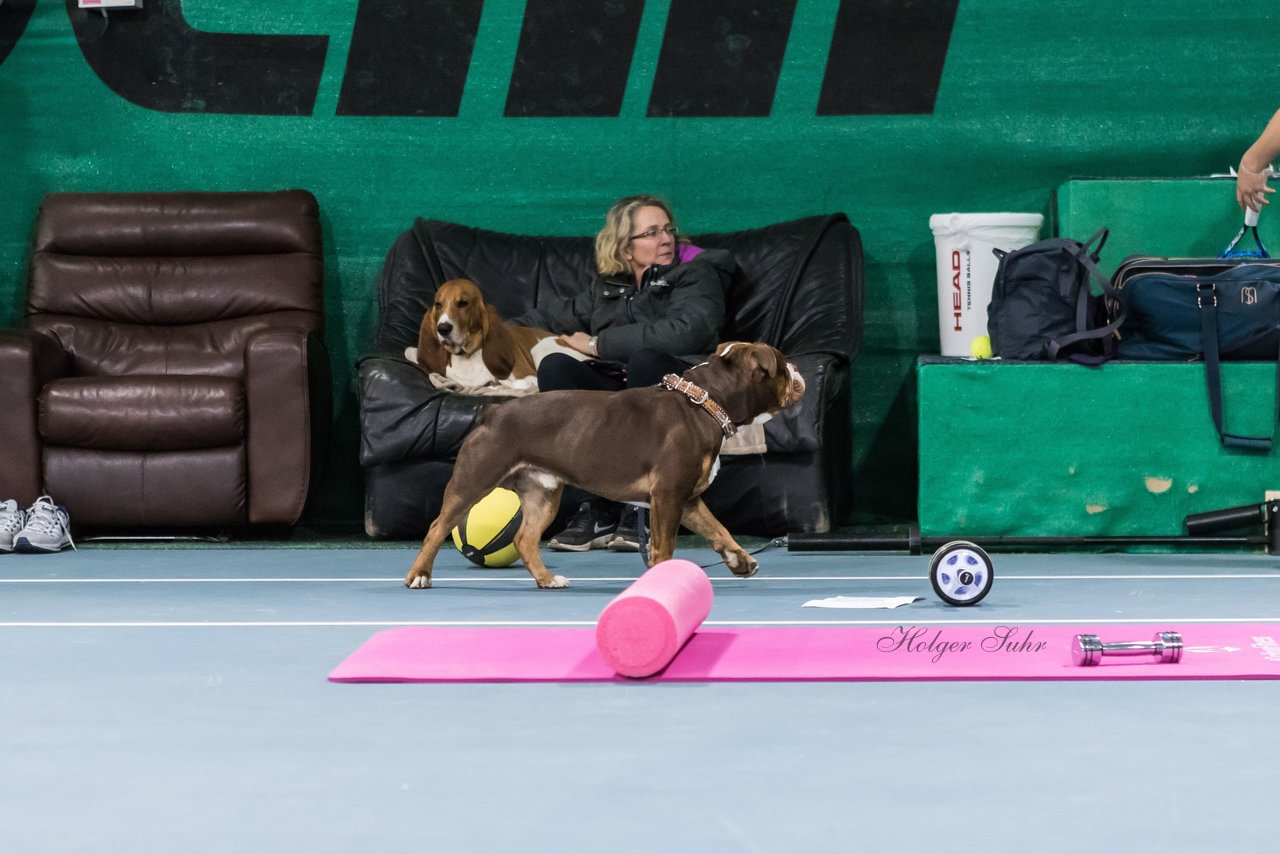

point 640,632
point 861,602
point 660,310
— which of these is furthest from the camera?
point 660,310

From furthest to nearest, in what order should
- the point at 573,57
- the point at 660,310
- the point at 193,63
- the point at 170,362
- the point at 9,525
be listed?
the point at 193,63
the point at 573,57
the point at 170,362
the point at 660,310
the point at 9,525

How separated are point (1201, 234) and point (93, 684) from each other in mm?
4532

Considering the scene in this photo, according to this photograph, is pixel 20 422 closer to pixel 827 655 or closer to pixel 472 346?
pixel 472 346

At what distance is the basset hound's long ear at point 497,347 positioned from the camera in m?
5.69

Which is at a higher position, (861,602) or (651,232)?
(651,232)

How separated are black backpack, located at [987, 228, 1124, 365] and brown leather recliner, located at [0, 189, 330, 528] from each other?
8.33ft

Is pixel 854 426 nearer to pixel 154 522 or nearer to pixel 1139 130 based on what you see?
pixel 1139 130

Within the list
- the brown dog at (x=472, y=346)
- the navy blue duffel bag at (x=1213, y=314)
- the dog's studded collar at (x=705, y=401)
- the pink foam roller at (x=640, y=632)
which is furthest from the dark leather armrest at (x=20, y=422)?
the navy blue duffel bag at (x=1213, y=314)

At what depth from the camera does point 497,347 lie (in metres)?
5.72

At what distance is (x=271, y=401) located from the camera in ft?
18.5

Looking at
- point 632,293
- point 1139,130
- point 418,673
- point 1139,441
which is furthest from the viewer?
point 1139,130

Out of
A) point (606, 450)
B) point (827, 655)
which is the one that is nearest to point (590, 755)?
point (827, 655)

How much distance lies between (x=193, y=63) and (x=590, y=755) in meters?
5.24

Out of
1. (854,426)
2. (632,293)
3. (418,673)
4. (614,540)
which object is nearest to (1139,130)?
(854,426)
